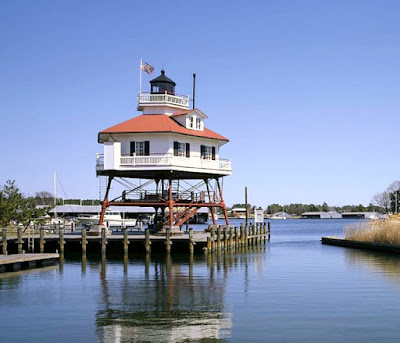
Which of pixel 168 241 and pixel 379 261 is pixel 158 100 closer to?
pixel 168 241

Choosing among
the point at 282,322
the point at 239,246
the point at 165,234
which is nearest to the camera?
the point at 282,322

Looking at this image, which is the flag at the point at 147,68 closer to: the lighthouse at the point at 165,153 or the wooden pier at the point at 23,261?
the lighthouse at the point at 165,153

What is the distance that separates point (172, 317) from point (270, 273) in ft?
45.5

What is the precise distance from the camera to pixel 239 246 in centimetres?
4944

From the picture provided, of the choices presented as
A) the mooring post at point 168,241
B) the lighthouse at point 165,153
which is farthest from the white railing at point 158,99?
the mooring post at point 168,241

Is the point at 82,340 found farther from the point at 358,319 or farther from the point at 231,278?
the point at 231,278

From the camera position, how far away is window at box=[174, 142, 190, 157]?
44875 millimetres

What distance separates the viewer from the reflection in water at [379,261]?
30672mm

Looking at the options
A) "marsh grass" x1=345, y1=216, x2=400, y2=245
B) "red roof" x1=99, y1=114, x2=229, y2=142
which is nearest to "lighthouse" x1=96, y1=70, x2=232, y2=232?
"red roof" x1=99, y1=114, x2=229, y2=142

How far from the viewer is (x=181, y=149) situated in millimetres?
45344

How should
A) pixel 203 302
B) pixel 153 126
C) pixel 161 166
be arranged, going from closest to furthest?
pixel 203 302
pixel 161 166
pixel 153 126

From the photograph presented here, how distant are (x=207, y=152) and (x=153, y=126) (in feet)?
16.9

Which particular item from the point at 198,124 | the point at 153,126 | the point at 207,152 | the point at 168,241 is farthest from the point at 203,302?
the point at 198,124

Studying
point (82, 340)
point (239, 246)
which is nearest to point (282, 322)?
point (82, 340)
